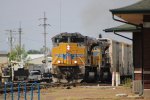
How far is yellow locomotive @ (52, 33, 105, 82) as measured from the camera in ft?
128

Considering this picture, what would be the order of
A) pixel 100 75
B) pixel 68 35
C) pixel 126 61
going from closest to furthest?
pixel 68 35 < pixel 100 75 < pixel 126 61

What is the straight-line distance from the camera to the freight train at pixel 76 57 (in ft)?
128

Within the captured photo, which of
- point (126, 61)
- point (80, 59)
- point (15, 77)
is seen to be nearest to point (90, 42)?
point (80, 59)

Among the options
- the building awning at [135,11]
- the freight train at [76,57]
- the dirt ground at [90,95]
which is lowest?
the dirt ground at [90,95]

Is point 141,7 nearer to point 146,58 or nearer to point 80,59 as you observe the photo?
point 146,58

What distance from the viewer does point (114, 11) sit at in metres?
18.8

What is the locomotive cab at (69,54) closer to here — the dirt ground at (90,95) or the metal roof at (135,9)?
the dirt ground at (90,95)

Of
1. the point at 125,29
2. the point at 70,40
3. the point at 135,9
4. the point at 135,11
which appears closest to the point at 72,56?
the point at 70,40

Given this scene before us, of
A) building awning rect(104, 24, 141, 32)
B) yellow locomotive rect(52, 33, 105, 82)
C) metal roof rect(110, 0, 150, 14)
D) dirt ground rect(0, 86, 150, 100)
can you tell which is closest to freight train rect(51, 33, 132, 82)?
yellow locomotive rect(52, 33, 105, 82)

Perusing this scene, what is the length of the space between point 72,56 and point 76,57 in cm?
34

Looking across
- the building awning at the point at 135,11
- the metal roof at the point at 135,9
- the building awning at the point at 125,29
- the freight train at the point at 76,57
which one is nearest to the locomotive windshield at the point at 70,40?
the freight train at the point at 76,57

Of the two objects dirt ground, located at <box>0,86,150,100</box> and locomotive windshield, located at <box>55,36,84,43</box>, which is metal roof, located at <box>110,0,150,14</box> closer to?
dirt ground, located at <box>0,86,150,100</box>

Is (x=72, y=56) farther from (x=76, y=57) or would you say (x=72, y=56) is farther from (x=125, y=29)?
(x=125, y=29)

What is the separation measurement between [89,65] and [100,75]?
89.3 inches
